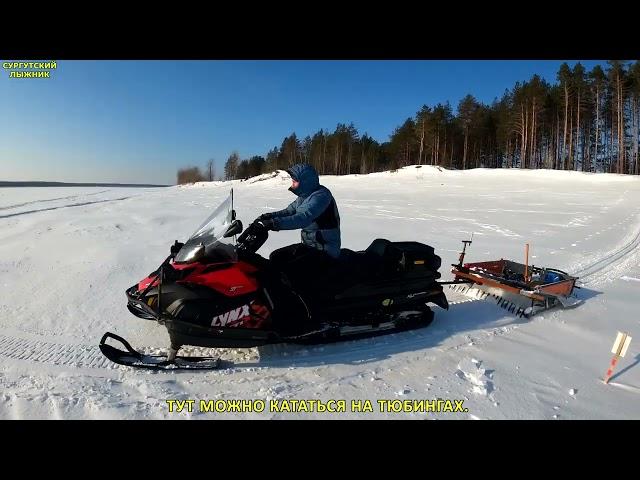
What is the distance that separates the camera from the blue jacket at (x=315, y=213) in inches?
136

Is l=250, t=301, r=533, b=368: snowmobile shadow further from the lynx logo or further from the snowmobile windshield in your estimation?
the snowmobile windshield

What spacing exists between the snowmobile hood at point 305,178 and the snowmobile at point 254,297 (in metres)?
0.59

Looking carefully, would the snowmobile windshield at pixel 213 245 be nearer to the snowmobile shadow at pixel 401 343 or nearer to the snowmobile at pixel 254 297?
the snowmobile at pixel 254 297

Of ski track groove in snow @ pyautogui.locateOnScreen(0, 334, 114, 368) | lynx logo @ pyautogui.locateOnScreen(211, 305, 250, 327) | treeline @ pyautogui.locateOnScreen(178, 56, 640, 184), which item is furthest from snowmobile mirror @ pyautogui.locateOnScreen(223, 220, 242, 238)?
treeline @ pyautogui.locateOnScreen(178, 56, 640, 184)

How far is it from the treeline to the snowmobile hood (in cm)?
3824

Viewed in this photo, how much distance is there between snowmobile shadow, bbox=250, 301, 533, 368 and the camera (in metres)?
3.11

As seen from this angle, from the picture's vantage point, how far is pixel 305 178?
3598 mm

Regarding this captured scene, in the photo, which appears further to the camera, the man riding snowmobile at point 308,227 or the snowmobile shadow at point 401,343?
the man riding snowmobile at point 308,227

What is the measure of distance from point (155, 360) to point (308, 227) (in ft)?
5.68

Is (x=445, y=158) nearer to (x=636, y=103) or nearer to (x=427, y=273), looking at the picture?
(x=636, y=103)

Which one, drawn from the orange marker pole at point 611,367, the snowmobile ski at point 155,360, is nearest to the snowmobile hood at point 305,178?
the snowmobile ski at point 155,360
